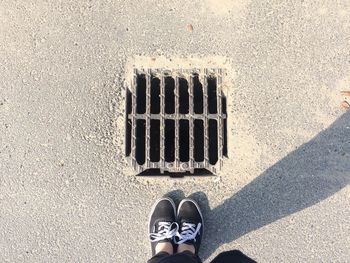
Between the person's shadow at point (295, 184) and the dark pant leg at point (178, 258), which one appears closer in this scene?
the dark pant leg at point (178, 258)

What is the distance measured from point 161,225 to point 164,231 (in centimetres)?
4

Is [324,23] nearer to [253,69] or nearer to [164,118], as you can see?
[253,69]

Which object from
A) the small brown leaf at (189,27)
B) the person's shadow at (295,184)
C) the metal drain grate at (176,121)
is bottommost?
the person's shadow at (295,184)

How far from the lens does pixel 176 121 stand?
2674 mm

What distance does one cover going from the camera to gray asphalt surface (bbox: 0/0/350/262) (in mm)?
2615

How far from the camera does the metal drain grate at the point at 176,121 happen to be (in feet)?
8.67

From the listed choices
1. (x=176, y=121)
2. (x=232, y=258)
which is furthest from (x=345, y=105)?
(x=232, y=258)

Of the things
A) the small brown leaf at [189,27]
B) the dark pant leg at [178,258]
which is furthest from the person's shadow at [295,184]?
the small brown leaf at [189,27]

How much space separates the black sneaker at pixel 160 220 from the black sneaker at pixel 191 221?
0.06 meters

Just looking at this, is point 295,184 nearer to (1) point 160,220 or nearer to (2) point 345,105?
(2) point 345,105

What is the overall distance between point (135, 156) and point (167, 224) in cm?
43

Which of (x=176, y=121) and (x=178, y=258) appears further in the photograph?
(x=176, y=121)

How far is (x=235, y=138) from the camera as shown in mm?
2635

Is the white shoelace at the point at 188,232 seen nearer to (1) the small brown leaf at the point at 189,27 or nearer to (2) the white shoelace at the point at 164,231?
(2) the white shoelace at the point at 164,231
